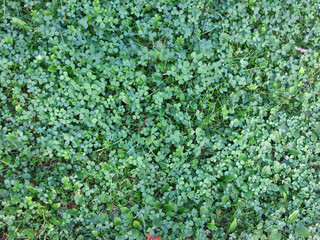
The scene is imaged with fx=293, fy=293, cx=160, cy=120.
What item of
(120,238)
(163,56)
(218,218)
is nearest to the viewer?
(120,238)

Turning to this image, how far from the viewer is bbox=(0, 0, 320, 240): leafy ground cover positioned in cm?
266

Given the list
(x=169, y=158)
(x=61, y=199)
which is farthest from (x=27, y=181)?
(x=169, y=158)

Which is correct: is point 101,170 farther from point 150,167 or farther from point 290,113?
point 290,113

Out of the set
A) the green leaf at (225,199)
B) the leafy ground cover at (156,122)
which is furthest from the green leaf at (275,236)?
the green leaf at (225,199)

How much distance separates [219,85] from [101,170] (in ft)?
4.92

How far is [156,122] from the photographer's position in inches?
117

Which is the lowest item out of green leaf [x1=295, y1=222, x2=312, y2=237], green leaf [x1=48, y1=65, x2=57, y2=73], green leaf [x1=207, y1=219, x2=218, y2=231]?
green leaf [x1=207, y1=219, x2=218, y2=231]

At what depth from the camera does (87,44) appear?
308 centimetres

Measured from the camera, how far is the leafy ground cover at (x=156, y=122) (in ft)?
8.74

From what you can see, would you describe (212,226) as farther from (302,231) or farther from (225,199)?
(302,231)

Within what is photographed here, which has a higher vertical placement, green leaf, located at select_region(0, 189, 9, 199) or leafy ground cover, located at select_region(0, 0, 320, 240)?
leafy ground cover, located at select_region(0, 0, 320, 240)

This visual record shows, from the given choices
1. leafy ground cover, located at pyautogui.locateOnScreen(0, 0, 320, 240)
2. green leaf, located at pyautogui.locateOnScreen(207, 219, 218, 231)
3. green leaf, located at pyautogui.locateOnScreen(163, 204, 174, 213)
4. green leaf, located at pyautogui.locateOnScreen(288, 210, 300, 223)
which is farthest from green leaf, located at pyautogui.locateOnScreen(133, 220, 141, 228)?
green leaf, located at pyautogui.locateOnScreen(288, 210, 300, 223)

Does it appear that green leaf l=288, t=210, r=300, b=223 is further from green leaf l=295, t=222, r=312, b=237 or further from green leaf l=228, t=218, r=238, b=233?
green leaf l=228, t=218, r=238, b=233

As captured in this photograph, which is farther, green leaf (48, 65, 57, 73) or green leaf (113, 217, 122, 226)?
green leaf (48, 65, 57, 73)
